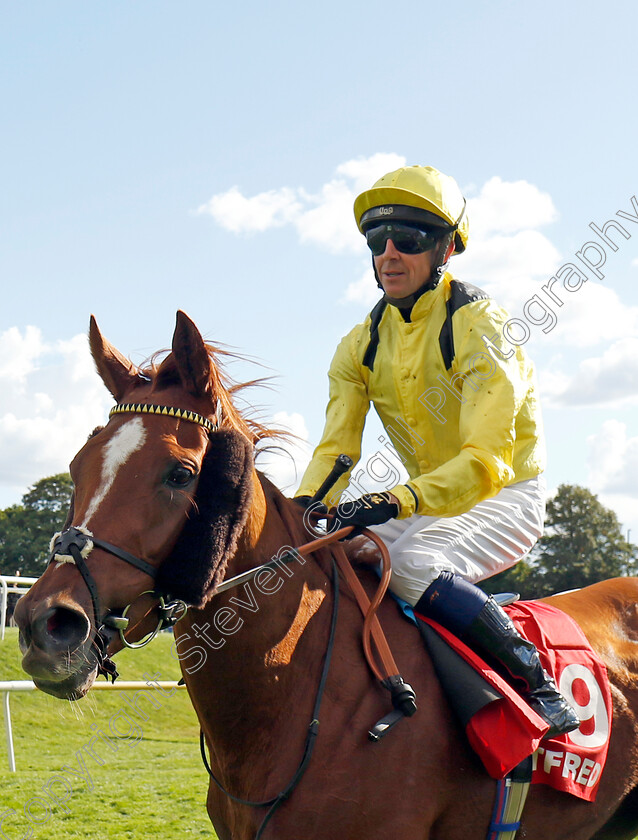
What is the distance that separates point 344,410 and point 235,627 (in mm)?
1563

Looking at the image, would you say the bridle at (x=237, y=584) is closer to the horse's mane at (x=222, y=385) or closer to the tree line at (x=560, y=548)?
the horse's mane at (x=222, y=385)

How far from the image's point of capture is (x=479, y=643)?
2.96 meters

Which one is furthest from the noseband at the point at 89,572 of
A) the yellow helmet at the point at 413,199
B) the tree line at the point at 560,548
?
the tree line at the point at 560,548

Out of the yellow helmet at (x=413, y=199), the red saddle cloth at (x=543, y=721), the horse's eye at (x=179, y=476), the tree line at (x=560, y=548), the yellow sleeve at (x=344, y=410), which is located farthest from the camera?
the tree line at (x=560, y=548)

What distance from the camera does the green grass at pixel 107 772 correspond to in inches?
245

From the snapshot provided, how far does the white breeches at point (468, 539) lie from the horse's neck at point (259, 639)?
1.30 ft

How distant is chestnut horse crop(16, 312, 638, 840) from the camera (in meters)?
2.25

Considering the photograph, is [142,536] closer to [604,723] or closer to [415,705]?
[415,705]

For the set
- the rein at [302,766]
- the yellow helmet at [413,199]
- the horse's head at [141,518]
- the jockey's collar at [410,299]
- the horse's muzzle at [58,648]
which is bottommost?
the rein at [302,766]

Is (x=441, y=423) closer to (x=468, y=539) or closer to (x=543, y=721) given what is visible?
(x=468, y=539)

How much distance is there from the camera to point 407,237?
353cm

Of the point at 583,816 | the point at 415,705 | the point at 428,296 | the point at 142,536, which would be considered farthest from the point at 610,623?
the point at 142,536

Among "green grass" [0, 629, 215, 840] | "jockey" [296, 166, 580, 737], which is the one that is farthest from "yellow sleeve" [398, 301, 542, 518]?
"green grass" [0, 629, 215, 840]

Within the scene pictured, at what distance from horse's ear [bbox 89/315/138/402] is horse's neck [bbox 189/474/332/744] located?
0.59 m
